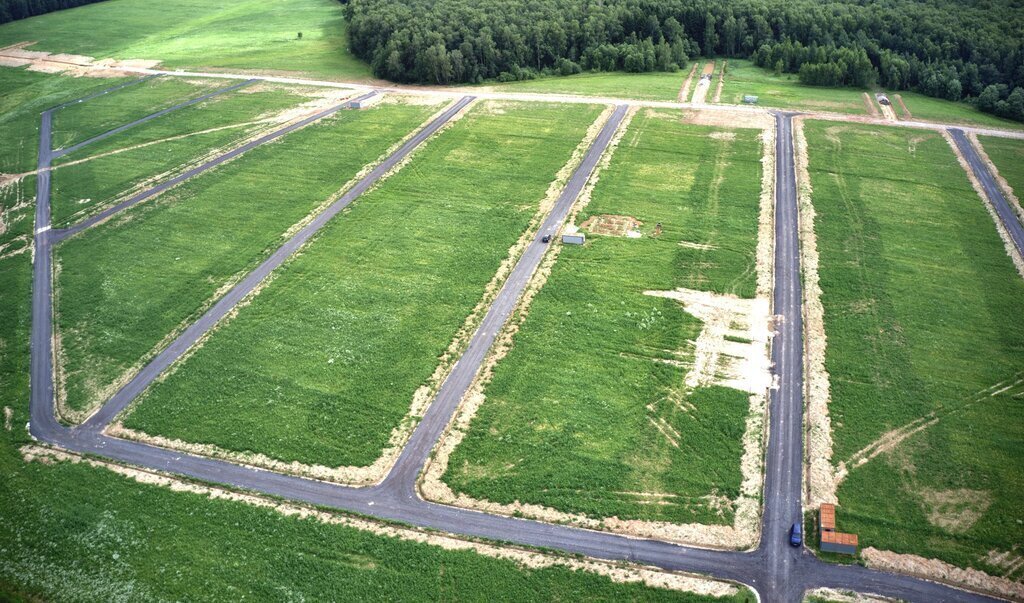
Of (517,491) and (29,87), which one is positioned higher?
(29,87)

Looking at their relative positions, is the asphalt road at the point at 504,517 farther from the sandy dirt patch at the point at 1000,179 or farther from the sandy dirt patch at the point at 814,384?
the sandy dirt patch at the point at 1000,179

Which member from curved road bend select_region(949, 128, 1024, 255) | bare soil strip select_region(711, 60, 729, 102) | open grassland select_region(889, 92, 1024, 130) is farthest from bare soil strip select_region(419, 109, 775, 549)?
open grassland select_region(889, 92, 1024, 130)

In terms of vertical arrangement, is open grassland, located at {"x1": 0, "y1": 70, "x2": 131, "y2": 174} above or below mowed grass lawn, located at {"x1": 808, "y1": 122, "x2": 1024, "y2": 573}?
above

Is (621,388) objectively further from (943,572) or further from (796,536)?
(943,572)

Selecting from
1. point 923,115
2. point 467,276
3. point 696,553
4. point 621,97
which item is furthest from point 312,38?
point 696,553

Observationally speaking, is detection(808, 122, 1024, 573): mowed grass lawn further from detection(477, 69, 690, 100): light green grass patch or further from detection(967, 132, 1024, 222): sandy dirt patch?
detection(477, 69, 690, 100): light green grass patch

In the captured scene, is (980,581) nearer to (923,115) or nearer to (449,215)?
(449,215)

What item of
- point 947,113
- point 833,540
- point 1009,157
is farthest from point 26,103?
point 1009,157
